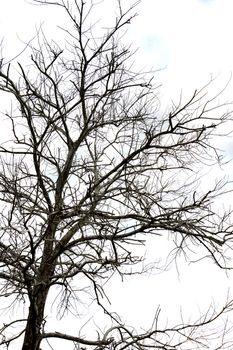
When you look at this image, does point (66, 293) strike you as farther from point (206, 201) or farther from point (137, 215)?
point (206, 201)

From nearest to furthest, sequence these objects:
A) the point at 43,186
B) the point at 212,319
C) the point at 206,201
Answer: the point at 206,201 < the point at 212,319 < the point at 43,186

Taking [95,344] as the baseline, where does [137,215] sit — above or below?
above

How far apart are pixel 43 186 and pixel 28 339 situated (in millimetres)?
2135

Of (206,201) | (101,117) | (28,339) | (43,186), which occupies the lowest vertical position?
(28,339)

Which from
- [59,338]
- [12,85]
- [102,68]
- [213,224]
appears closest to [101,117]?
[102,68]

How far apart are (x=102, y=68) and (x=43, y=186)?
196 centimetres

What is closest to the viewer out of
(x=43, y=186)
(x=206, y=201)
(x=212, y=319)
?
(x=206, y=201)

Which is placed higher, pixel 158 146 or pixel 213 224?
pixel 158 146

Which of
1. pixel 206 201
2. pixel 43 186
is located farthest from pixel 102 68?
pixel 206 201

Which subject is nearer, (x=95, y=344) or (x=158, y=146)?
(x=95, y=344)

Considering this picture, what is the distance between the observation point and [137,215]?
7730mm

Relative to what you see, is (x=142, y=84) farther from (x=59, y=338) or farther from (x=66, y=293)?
(x=59, y=338)

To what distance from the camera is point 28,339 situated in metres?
7.39

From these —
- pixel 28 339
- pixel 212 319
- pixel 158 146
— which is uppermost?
pixel 158 146
